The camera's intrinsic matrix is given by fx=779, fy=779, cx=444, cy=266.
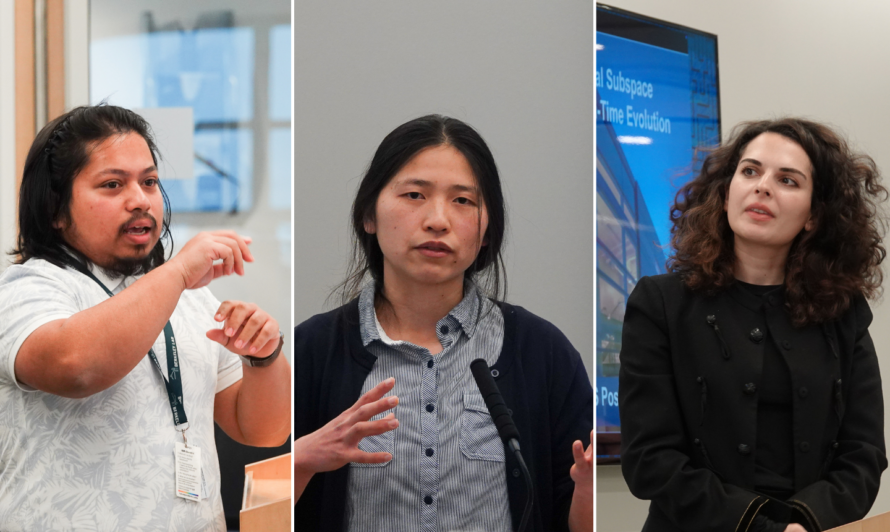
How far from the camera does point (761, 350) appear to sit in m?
1.95

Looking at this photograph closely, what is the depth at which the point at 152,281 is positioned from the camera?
1549 millimetres

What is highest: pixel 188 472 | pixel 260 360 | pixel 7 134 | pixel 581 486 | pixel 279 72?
pixel 279 72

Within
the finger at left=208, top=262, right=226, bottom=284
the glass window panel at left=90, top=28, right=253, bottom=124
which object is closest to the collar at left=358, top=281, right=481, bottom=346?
the finger at left=208, top=262, right=226, bottom=284

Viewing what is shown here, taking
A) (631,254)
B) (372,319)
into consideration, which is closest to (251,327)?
(372,319)

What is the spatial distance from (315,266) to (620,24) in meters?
1.07

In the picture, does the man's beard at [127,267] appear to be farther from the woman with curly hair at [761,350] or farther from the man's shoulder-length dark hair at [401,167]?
the woman with curly hair at [761,350]

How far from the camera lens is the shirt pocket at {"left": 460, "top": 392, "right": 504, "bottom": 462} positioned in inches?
70.6

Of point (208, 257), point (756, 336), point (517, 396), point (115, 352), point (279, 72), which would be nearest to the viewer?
point (115, 352)

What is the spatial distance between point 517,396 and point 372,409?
350mm

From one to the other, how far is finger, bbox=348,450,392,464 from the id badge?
12.9 inches

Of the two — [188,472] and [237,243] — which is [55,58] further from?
[188,472]

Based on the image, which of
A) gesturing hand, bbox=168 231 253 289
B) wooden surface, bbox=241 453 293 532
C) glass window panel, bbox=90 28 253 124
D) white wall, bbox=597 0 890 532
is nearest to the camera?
gesturing hand, bbox=168 231 253 289

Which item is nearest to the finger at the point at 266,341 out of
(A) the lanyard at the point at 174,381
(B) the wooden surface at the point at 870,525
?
(A) the lanyard at the point at 174,381

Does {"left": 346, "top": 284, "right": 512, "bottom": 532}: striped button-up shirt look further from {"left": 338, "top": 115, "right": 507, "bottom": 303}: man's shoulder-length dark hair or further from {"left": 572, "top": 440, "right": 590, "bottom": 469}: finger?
{"left": 572, "top": 440, "right": 590, "bottom": 469}: finger
